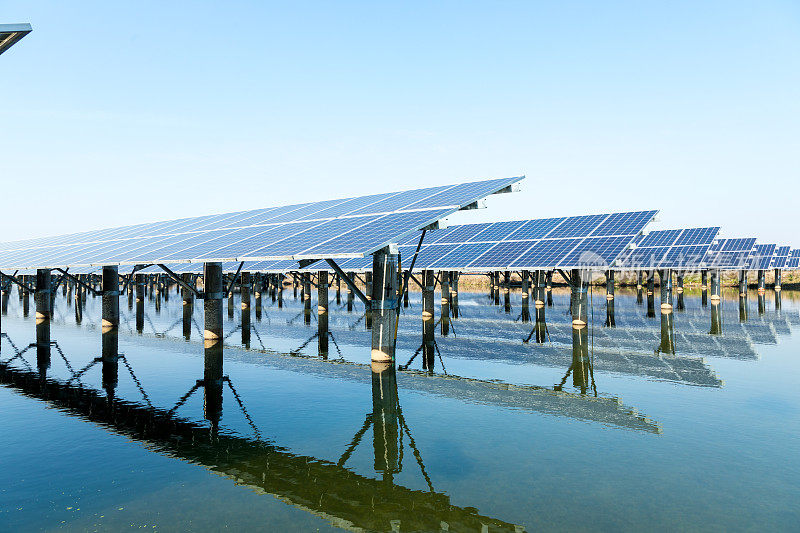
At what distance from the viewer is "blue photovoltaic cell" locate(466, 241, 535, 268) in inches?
1317

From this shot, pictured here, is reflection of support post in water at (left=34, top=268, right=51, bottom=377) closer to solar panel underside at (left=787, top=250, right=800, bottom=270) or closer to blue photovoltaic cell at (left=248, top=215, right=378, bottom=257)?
blue photovoltaic cell at (left=248, top=215, right=378, bottom=257)

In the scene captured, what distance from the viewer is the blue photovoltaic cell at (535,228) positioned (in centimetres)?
3870

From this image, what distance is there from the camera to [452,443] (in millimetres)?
11773

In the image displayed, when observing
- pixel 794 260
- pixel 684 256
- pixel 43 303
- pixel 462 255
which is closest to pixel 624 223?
pixel 462 255

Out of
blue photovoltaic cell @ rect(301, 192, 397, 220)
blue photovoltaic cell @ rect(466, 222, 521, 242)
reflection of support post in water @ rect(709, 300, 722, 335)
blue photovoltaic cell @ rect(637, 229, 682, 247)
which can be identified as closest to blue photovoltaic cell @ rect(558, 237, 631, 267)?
blue photovoltaic cell @ rect(466, 222, 521, 242)

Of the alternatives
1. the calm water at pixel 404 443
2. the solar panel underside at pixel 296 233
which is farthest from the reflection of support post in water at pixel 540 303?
the solar panel underside at pixel 296 233

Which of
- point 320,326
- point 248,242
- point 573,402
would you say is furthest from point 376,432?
point 320,326

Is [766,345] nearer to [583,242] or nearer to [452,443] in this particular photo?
→ [583,242]

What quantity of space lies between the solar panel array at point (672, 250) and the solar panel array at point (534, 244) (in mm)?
6470

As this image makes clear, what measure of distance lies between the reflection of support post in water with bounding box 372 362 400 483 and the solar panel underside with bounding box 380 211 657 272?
15271 millimetres

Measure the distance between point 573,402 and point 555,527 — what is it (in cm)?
815

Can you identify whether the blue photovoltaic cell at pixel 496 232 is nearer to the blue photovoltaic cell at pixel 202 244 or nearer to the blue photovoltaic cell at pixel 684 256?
the blue photovoltaic cell at pixel 684 256

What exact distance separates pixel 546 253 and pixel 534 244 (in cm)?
284

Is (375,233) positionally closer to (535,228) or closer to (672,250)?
(535,228)
